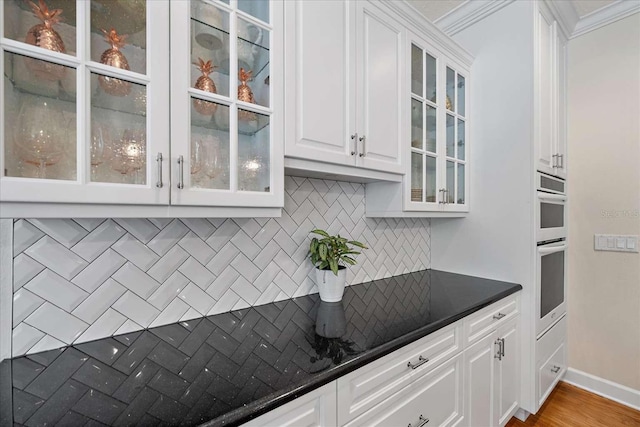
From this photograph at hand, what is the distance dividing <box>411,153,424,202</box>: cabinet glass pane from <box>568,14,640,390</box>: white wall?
1410 mm

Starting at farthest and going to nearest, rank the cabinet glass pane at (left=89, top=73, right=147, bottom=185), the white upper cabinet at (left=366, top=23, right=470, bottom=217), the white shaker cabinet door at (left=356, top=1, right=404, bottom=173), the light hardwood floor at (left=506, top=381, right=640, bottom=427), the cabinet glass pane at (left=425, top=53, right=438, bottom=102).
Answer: the light hardwood floor at (left=506, top=381, right=640, bottom=427) → the cabinet glass pane at (left=425, top=53, right=438, bottom=102) → the white upper cabinet at (left=366, top=23, right=470, bottom=217) → the white shaker cabinet door at (left=356, top=1, right=404, bottom=173) → the cabinet glass pane at (left=89, top=73, right=147, bottom=185)

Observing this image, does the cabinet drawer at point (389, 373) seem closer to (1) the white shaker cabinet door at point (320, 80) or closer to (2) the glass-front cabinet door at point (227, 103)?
(2) the glass-front cabinet door at point (227, 103)

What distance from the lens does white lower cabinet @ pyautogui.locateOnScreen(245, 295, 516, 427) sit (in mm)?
891

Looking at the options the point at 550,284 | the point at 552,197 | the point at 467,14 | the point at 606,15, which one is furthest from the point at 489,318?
the point at 606,15

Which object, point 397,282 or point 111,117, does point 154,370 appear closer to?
point 111,117

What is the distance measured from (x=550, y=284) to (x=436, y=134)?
4.06 ft

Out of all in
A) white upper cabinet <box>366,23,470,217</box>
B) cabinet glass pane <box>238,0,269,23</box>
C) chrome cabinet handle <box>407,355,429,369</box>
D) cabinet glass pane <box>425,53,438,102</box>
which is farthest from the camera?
cabinet glass pane <box>425,53,438,102</box>

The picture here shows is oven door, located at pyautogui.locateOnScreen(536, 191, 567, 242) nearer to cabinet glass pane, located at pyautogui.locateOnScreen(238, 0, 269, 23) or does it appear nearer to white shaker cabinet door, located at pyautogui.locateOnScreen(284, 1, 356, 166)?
white shaker cabinet door, located at pyautogui.locateOnScreen(284, 1, 356, 166)

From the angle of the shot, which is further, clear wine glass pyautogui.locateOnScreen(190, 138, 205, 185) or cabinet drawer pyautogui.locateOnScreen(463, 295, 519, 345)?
cabinet drawer pyautogui.locateOnScreen(463, 295, 519, 345)

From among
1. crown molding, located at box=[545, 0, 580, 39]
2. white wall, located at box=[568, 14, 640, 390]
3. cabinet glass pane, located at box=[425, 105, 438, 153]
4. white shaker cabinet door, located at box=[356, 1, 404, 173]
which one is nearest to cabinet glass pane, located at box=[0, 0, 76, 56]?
white shaker cabinet door, located at box=[356, 1, 404, 173]

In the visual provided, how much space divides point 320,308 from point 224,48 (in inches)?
43.4

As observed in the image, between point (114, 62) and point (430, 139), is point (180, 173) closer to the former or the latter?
point (114, 62)

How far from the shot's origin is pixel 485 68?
77.9 inches

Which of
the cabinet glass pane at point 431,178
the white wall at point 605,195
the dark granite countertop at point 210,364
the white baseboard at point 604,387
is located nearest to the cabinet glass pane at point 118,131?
the dark granite countertop at point 210,364
